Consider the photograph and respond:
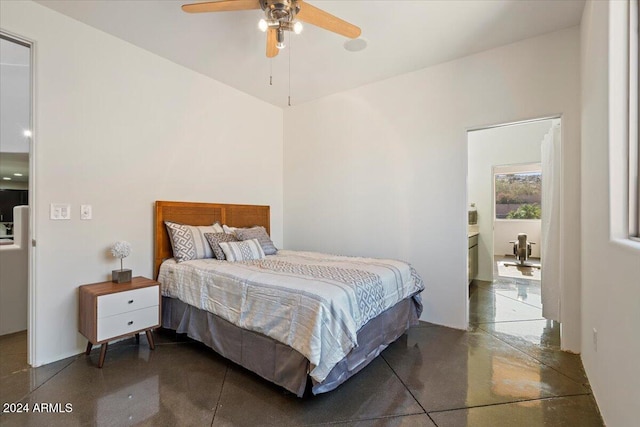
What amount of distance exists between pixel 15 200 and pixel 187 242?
2.76 m

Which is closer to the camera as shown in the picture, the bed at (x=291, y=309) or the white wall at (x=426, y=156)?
the bed at (x=291, y=309)

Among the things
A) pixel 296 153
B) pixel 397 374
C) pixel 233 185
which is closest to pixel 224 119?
pixel 233 185

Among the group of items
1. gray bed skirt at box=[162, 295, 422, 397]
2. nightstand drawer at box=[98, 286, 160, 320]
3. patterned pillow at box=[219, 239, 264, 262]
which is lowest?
gray bed skirt at box=[162, 295, 422, 397]

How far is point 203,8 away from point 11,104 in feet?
11.9

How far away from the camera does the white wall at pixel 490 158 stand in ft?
17.0

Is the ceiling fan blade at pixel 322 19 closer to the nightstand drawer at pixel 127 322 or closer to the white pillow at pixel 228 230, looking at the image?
the white pillow at pixel 228 230

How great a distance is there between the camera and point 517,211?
25.1 ft

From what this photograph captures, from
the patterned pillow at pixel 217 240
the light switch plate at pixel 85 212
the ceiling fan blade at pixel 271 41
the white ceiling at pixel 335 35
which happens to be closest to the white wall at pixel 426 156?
the white ceiling at pixel 335 35

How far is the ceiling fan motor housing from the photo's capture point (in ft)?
6.16

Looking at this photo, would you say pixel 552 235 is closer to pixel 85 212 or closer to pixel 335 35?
pixel 335 35

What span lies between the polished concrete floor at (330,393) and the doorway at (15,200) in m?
0.17

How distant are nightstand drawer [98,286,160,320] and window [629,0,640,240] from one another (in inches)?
133

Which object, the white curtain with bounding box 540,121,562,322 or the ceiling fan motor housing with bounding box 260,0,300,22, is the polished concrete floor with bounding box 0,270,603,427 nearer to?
the white curtain with bounding box 540,121,562,322

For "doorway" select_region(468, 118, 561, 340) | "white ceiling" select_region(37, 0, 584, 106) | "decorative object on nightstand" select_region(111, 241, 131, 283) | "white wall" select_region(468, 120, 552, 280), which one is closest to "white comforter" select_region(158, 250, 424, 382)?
"decorative object on nightstand" select_region(111, 241, 131, 283)
